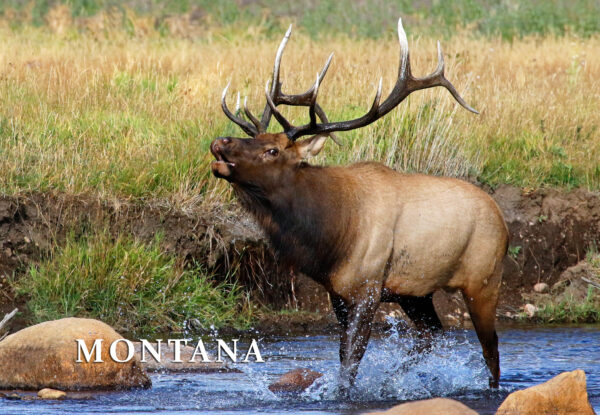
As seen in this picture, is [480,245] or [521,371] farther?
[521,371]

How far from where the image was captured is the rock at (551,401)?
5918mm

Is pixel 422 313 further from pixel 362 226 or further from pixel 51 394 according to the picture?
pixel 51 394

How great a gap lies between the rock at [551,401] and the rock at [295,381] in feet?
5.62

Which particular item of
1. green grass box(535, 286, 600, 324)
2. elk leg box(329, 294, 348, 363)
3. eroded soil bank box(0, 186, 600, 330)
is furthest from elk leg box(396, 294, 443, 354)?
green grass box(535, 286, 600, 324)

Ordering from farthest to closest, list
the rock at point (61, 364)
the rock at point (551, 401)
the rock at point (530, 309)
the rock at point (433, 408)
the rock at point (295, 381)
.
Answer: the rock at point (530, 309), the rock at point (295, 381), the rock at point (61, 364), the rock at point (551, 401), the rock at point (433, 408)

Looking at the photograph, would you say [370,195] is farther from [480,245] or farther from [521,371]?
[521,371]

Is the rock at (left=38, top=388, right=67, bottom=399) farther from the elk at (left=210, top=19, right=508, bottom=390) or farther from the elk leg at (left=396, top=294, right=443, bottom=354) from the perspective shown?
the elk leg at (left=396, top=294, right=443, bottom=354)

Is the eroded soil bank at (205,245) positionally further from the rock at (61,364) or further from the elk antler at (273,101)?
the elk antler at (273,101)

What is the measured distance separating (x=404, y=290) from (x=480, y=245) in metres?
0.66

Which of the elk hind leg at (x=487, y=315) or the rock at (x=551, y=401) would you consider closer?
the rock at (x=551, y=401)

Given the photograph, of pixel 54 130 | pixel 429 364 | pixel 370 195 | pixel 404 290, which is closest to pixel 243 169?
pixel 370 195

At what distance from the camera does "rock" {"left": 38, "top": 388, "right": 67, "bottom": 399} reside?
670 cm

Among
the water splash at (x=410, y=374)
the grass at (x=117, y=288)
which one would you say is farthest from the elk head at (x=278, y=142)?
the grass at (x=117, y=288)

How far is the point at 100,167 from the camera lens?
9.94 m
